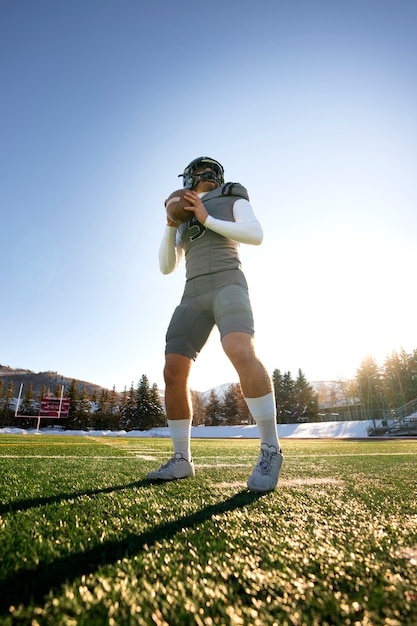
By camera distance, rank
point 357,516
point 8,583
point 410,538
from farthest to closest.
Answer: point 357,516 → point 410,538 → point 8,583

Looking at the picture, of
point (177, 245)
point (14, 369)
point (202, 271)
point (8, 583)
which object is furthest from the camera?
point (14, 369)

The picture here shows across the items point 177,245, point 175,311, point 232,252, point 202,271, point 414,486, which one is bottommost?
point 414,486

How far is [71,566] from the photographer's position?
0.75 meters

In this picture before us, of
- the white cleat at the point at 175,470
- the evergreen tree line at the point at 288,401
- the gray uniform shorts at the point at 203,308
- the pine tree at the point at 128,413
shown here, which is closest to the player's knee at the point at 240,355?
the gray uniform shorts at the point at 203,308

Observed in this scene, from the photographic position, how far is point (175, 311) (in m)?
2.54

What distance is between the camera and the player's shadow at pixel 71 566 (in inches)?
24.5

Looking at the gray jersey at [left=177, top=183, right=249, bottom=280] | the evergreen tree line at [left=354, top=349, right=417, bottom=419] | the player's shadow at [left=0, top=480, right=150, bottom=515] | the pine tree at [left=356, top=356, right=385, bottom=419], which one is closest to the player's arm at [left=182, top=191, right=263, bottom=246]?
the gray jersey at [left=177, top=183, right=249, bottom=280]

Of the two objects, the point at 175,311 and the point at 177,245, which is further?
the point at 177,245

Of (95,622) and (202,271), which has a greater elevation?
(202,271)

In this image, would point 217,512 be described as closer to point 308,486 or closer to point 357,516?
point 357,516

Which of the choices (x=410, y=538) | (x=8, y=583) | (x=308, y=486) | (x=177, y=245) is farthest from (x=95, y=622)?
(x=177, y=245)

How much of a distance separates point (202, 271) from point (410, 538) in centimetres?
189

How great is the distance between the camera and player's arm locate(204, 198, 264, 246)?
95.3 inches

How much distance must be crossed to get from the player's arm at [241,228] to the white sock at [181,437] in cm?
138
